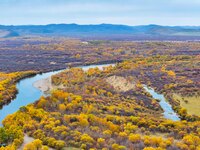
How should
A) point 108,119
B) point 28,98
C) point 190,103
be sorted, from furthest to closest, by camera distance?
point 28,98 → point 190,103 → point 108,119

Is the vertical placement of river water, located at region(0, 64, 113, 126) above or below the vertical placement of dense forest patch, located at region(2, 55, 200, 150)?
below

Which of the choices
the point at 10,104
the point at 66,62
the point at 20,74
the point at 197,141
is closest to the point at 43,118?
the point at 10,104

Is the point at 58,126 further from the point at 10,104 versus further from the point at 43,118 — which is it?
the point at 10,104

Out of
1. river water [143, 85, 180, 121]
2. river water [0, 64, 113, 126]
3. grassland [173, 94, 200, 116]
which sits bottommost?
river water [0, 64, 113, 126]

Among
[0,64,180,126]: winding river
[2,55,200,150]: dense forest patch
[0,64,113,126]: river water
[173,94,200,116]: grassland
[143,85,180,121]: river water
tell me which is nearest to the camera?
[2,55,200,150]: dense forest patch

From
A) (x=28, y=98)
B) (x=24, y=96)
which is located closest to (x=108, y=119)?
(x=28, y=98)

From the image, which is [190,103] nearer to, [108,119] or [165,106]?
[165,106]

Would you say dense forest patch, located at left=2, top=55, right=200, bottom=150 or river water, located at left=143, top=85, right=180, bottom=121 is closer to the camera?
dense forest patch, located at left=2, top=55, right=200, bottom=150

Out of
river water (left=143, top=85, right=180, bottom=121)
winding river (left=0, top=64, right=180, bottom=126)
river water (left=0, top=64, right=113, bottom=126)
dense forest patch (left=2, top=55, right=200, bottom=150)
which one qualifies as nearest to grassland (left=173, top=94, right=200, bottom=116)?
dense forest patch (left=2, top=55, right=200, bottom=150)

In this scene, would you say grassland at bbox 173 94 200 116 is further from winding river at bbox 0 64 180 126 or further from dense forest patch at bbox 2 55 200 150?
winding river at bbox 0 64 180 126
